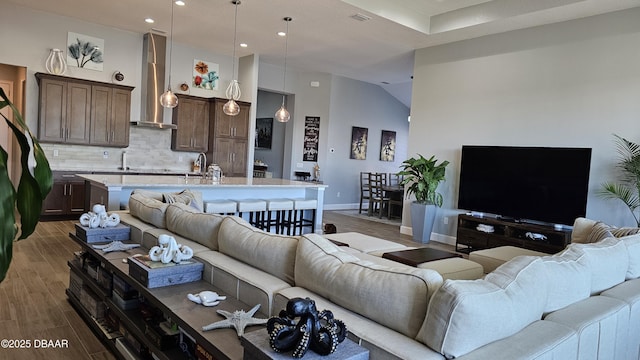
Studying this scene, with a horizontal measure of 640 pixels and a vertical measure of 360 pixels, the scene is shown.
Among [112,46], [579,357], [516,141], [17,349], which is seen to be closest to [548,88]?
[516,141]

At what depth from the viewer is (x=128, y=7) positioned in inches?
244

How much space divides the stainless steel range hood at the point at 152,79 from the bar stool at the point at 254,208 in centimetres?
287

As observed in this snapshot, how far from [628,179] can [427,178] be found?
264 centimetres

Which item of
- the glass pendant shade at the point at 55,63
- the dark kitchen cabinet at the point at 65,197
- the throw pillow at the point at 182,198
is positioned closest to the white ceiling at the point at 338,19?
the glass pendant shade at the point at 55,63

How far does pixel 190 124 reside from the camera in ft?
27.2

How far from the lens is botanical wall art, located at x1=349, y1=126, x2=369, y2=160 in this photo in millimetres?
10837

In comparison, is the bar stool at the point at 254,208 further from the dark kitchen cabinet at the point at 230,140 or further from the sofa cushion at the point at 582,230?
the sofa cushion at the point at 582,230

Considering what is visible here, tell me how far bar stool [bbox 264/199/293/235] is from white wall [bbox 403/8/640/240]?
2377 millimetres

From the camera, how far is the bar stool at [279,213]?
20.3 ft

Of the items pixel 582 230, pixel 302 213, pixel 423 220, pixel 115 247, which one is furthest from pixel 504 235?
pixel 115 247

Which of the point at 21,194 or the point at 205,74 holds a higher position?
the point at 205,74

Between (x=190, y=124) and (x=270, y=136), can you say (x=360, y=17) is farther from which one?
(x=270, y=136)

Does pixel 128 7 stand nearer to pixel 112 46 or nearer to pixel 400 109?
pixel 112 46

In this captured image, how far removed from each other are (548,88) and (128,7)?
622cm
